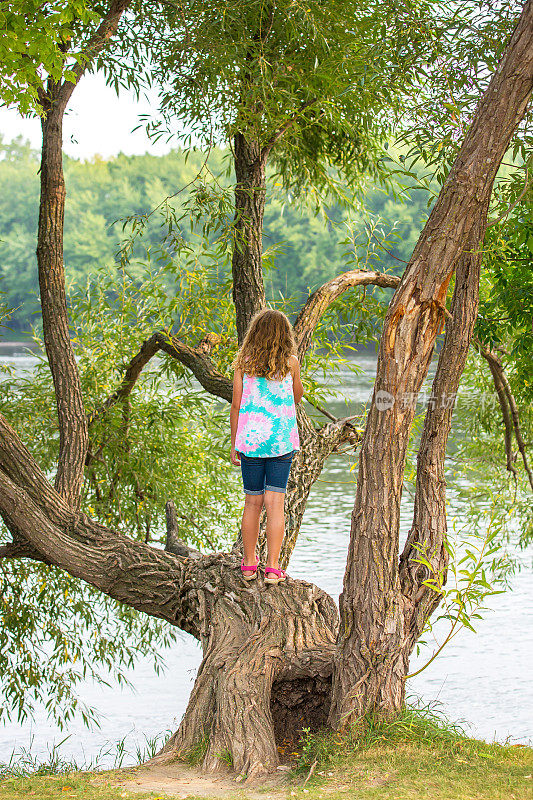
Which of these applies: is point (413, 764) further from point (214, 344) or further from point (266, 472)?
point (214, 344)

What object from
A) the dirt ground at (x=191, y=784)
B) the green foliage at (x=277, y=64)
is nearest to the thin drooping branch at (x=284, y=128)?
the green foliage at (x=277, y=64)

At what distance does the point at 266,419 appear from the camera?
3.73 meters

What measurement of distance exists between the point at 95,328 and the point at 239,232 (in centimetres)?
226

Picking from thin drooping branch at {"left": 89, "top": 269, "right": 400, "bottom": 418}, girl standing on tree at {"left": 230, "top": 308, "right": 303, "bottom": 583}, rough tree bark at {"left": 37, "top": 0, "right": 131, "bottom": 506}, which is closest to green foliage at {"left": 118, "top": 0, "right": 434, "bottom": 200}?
rough tree bark at {"left": 37, "top": 0, "right": 131, "bottom": 506}

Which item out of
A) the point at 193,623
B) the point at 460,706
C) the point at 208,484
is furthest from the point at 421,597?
the point at 460,706

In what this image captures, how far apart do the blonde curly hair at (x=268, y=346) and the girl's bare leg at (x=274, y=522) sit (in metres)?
0.54

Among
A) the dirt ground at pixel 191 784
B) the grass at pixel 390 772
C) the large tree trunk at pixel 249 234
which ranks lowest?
the dirt ground at pixel 191 784

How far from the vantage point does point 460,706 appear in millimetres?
10977

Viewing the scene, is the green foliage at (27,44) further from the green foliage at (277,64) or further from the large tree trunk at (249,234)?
the large tree trunk at (249,234)

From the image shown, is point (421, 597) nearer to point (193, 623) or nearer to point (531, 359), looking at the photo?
point (193, 623)

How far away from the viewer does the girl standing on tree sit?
146 inches

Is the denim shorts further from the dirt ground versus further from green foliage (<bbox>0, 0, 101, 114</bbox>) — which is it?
green foliage (<bbox>0, 0, 101, 114</bbox>)

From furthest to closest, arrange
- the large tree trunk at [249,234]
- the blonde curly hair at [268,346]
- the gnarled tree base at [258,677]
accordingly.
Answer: the large tree trunk at [249,234], the blonde curly hair at [268,346], the gnarled tree base at [258,677]

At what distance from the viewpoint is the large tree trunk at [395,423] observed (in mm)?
2996
